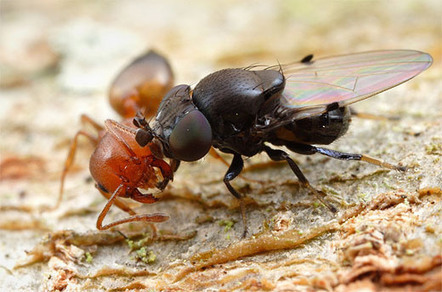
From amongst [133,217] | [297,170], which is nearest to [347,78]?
[297,170]

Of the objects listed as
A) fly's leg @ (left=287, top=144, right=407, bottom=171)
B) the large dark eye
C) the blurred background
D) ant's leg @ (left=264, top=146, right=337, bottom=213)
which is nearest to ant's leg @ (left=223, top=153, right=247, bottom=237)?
ant's leg @ (left=264, top=146, right=337, bottom=213)

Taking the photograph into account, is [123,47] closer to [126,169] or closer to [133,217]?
[126,169]

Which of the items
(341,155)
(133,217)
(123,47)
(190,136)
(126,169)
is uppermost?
(123,47)

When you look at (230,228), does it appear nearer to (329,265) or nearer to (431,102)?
(329,265)

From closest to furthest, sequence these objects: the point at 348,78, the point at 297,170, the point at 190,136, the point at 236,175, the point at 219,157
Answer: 1. the point at 190,136
2. the point at 297,170
3. the point at 236,175
4. the point at 348,78
5. the point at 219,157

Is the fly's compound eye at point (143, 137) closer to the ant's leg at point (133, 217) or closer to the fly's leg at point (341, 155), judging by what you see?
the ant's leg at point (133, 217)

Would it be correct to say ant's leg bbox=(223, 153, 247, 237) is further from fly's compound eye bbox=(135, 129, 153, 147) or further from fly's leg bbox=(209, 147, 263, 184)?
fly's compound eye bbox=(135, 129, 153, 147)
